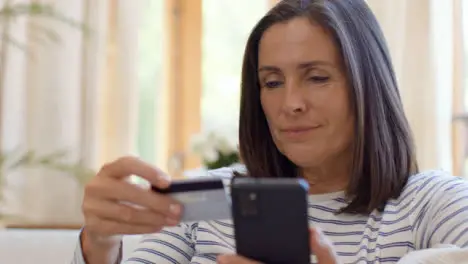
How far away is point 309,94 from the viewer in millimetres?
1049

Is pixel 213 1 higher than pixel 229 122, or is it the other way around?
pixel 213 1

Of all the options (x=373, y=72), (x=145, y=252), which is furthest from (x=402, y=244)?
(x=145, y=252)

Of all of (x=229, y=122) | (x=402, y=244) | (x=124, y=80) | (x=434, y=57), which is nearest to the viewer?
(x=402, y=244)

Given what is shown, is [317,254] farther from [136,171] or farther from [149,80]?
[149,80]

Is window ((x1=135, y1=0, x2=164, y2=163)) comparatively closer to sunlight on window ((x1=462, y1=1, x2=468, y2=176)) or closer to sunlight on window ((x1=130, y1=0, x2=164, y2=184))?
sunlight on window ((x1=130, y1=0, x2=164, y2=184))

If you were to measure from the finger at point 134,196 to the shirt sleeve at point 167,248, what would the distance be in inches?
10.2

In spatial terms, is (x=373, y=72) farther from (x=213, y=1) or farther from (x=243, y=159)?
(x=213, y=1)

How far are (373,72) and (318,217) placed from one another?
0.25 meters

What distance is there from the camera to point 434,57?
6.23 ft

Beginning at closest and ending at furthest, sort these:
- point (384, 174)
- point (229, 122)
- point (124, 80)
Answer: point (384, 174), point (124, 80), point (229, 122)

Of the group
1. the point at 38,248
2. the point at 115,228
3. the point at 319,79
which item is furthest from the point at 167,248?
the point at 38,248

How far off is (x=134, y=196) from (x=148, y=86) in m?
1.41

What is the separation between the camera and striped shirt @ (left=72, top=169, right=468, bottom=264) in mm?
967

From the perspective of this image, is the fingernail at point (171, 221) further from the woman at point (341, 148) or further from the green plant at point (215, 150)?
the green plant at point (215, 150)
